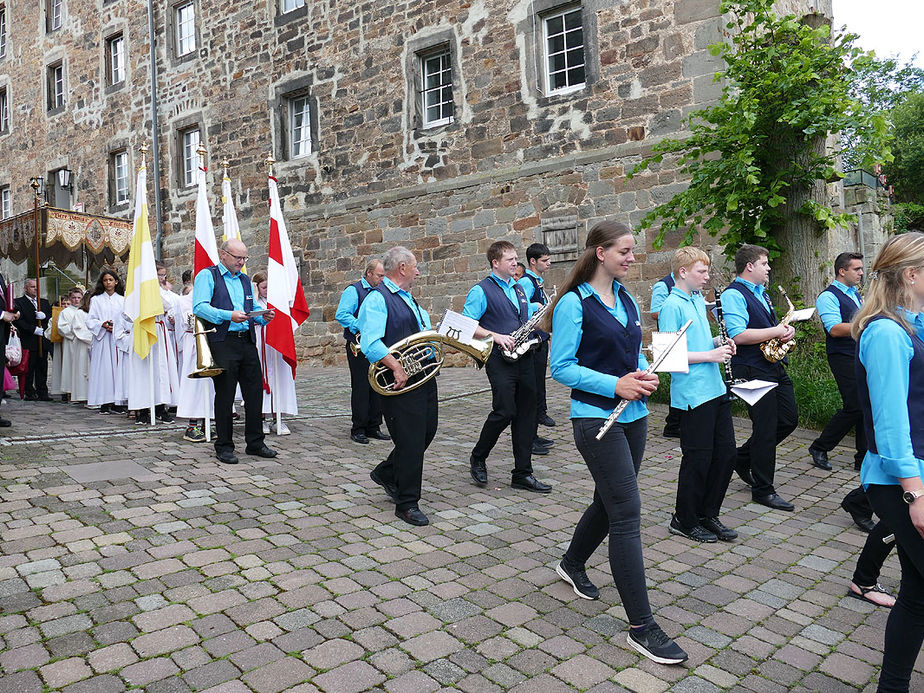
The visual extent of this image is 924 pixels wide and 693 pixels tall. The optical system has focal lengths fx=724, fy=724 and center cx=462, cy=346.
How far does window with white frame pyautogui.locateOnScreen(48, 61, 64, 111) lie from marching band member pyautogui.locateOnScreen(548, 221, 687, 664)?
25814 millimetres

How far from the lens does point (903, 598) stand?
2.70 meters

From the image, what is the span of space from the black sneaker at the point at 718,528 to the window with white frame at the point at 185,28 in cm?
1931

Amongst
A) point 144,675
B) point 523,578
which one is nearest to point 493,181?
point 523,578

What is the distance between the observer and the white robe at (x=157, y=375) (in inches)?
353

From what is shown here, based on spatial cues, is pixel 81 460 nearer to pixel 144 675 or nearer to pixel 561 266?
pixel 144 675

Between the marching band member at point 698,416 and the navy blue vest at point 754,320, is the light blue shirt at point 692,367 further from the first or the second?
the navy blue vest at point 754,320

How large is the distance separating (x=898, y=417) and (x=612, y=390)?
3.82 feet

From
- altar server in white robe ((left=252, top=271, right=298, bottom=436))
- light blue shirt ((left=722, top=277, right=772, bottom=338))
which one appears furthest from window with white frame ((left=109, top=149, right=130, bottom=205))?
light blue shirt ((left=722, top=277, right=772, bottom=338))

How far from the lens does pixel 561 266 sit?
1285cm

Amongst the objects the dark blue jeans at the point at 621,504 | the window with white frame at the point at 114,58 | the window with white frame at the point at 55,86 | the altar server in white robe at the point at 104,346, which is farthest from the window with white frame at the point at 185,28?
the dark blue jeans at the point at 621,504

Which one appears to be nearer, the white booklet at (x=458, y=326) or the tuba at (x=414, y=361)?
the tuba at (x=414, y=361)

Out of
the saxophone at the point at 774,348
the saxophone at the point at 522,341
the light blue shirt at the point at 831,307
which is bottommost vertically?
the saxophone at the point at 774,348

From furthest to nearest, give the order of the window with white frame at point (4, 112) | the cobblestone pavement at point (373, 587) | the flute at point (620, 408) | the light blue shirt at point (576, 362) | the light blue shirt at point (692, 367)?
the window with white frame at point (4, 112), the light blue shirt at point (692, 367), the light blue shirt at point (576, 362), the flute at point (620, 408), the cobblestone pavement at point (373, 587)

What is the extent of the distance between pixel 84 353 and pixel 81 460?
206 inches
